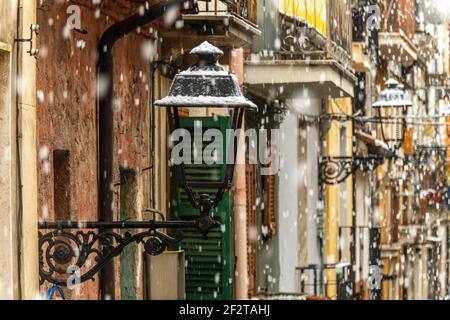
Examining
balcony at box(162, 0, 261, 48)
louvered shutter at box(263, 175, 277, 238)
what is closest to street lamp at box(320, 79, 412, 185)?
louvered shutter at box(263, 175, 277, 238)

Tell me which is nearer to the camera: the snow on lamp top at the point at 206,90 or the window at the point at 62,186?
the snow on lamp top at the point at 206,90

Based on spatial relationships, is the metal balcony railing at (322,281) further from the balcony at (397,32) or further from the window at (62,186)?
the window at (62,186)

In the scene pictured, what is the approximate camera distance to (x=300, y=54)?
16.0 m

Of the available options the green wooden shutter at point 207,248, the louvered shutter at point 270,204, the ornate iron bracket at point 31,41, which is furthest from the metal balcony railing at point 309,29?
the ornate iron bracket at point 31,41

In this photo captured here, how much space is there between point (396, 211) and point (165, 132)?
21.2m

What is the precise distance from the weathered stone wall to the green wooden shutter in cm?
122

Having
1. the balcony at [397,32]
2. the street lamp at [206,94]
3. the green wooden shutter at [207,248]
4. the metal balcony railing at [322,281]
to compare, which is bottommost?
the metal balcony railing at [322,281]

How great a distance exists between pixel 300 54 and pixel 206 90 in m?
8.88

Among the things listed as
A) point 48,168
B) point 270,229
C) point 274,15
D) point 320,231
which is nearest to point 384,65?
point 320,231

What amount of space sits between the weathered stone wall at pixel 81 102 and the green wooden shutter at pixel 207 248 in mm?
1223

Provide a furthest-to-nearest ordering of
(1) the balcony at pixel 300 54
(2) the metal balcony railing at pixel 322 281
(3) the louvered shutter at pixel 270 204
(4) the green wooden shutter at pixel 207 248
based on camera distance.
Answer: (2) the metal balcony railing at pixel 322 281 → (3) the louvered shutter at pixel 270 204 → (1) the balcony at pixel 300 54 → (4) the green wooden shutter at pixel 207 248

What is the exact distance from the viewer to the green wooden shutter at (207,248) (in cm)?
1288

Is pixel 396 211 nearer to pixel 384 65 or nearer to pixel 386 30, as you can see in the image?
pixel 384 65

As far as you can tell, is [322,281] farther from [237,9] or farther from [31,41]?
[31,41]
